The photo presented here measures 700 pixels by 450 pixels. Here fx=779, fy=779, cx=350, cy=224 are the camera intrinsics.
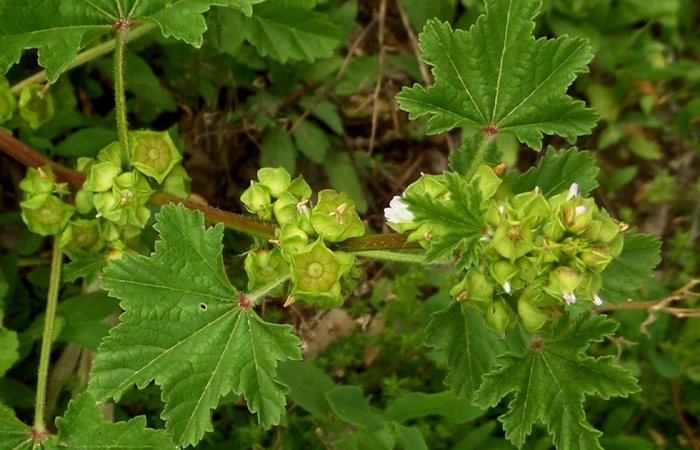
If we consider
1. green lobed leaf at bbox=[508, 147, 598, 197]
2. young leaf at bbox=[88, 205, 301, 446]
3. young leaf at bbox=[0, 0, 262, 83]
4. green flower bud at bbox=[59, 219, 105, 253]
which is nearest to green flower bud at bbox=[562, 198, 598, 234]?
green lobed leaf at bbox=[508, 147, 598, 197]

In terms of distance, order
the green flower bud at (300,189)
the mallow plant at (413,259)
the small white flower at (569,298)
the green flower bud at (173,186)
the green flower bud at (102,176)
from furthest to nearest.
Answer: the green flower bud at (173,186) → the green flower bud at (102,176) → the green flower bud at (300,189) → the mallow plant at (413,259) → the small white flower at (569,298)

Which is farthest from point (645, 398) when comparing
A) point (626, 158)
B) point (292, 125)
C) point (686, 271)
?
point (292, 125)

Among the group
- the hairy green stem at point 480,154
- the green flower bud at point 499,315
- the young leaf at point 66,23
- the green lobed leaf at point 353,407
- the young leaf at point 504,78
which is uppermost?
the young leaf at point 66,23

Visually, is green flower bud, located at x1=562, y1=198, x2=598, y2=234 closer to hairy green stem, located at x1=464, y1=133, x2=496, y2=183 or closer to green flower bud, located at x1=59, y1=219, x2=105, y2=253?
hairy green stem, located at x1=464, y1=133, x2=496, y2=183

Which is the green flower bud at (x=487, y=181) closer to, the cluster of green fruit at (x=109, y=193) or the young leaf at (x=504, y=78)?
the young leaf at (x=504, y=78)

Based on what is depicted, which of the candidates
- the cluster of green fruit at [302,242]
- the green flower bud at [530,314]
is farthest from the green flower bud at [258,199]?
the green flower bud at [530,314]

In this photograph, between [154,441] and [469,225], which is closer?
[469,225]

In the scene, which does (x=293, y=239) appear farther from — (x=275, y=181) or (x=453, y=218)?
(x=453, y=218)

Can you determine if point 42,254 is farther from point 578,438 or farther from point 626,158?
point 626,158
